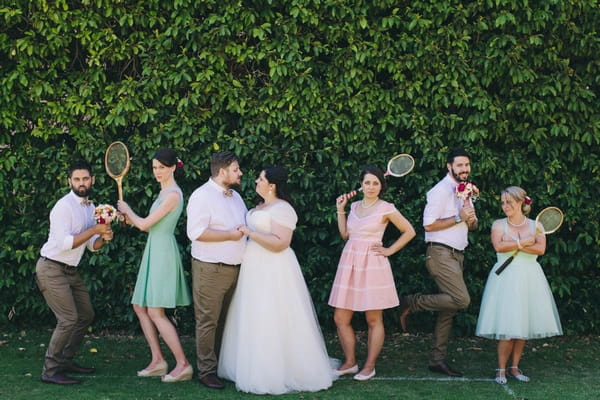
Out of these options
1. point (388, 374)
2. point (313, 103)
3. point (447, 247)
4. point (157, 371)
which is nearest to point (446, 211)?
point (447, 247)

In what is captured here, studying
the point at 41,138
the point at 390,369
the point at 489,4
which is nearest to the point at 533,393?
the point at 390,369

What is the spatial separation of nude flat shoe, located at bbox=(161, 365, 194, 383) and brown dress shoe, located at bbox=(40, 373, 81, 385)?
745mm

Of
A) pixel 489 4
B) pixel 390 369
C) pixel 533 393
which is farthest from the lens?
pixel 489 4

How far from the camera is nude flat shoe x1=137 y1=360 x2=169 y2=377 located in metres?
7.02

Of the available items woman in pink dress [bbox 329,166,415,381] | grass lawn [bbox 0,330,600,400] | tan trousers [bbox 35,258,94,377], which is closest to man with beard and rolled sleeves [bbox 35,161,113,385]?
tan trousers [bbox 35,258,94,377]

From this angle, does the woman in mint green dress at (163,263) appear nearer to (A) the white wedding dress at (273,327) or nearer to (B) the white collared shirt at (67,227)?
(B) the white collared shirt at (67,227)

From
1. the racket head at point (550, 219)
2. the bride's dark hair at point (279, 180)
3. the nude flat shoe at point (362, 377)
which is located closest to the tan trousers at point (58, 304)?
the bride's dark hair at point (279, 180)

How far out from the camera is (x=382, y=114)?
8.22 m

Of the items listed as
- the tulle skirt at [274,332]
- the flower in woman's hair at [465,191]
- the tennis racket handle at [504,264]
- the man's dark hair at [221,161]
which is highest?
the man's dark hair at [221,161]

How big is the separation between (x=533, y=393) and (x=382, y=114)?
3206mm

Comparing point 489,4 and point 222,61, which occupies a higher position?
point 489,4

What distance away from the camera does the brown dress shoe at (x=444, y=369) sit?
7.13m

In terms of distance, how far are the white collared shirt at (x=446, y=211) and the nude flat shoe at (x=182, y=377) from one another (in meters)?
2.51

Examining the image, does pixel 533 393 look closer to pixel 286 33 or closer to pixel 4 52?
pixel 286 33
